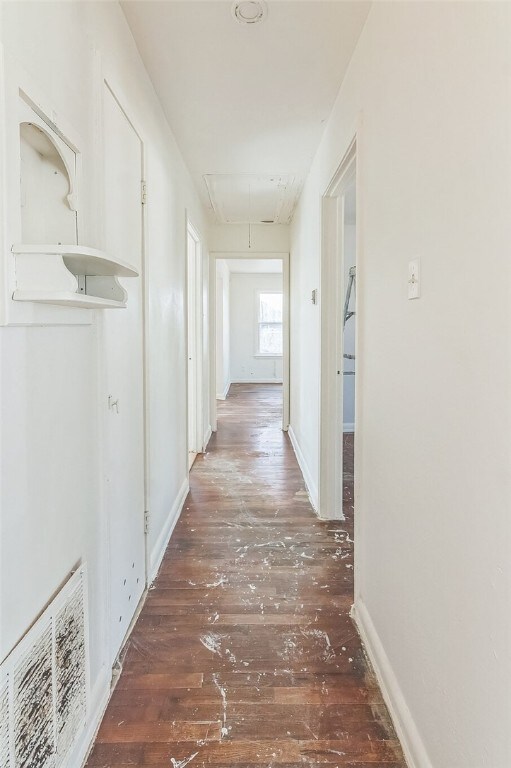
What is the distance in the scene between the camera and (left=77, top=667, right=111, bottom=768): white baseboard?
121cm

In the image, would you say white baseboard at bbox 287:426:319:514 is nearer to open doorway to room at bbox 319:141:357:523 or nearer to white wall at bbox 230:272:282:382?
open doorway to room at bbox 319:141:357:523

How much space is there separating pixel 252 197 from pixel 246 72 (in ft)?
6.43

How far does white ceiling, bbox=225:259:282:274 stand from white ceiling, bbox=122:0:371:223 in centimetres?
505

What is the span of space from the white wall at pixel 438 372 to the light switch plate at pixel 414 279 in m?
0.03

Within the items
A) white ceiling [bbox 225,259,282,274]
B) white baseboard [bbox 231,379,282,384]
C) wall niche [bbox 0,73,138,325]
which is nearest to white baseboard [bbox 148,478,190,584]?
wall niche [bbox 0,73,138,325]

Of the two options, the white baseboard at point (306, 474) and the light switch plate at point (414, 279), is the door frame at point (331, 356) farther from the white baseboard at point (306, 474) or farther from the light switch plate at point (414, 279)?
the light switch plate at point (414, 279)

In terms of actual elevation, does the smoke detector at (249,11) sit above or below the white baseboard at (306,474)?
above

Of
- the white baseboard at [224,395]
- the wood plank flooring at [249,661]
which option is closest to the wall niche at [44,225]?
the wood plank flooring at [249,661]

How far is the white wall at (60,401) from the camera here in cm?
93

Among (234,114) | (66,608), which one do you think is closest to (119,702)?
(66,608)

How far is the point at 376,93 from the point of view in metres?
1.60

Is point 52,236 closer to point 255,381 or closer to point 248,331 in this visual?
point 248,331

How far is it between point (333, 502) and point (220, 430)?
108 inches

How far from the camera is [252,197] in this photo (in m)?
4.05
